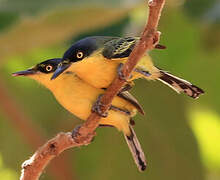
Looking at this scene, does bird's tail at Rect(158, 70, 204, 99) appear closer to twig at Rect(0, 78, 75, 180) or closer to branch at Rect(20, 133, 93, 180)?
branch at Rect(20, 133, 93, 180)

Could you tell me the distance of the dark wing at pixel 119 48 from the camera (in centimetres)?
240

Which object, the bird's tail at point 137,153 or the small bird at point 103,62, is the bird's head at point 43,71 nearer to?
the small bird at point 103,62

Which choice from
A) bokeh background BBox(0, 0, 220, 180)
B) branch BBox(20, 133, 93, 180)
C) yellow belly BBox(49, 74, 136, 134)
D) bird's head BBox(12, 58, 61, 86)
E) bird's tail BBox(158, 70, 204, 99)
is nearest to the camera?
branch BBox(20, 133, 93, 180)

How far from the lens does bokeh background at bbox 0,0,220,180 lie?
378cm

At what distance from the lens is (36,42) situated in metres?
3.76

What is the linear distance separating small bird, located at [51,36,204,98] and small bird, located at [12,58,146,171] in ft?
0.28

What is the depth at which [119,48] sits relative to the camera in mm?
2418

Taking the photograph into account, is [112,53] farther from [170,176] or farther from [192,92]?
[170,176]

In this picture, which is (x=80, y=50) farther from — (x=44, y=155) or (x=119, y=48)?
(x=44, y=155)

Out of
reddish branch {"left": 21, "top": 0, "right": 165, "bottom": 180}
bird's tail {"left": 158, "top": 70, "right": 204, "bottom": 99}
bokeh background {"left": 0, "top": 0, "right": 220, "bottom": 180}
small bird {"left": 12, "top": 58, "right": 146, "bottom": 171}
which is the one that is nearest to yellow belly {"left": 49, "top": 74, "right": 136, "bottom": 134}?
small bird {"left": 12, "top": 58, "right": 146, "bottom": 171}

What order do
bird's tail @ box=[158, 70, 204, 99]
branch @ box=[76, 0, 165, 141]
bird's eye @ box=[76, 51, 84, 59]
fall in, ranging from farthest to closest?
1. bird's eye @ box=[76, 51, 84, 59]
2. bird's tail @ box=[158, 70, 204, 99]
3. branch @ box=[76, 0, 165, 141]

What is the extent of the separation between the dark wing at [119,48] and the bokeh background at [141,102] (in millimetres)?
1179

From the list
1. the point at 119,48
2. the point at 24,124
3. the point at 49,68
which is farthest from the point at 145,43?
the point at 24,124

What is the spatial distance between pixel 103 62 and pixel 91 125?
0.45 meters
